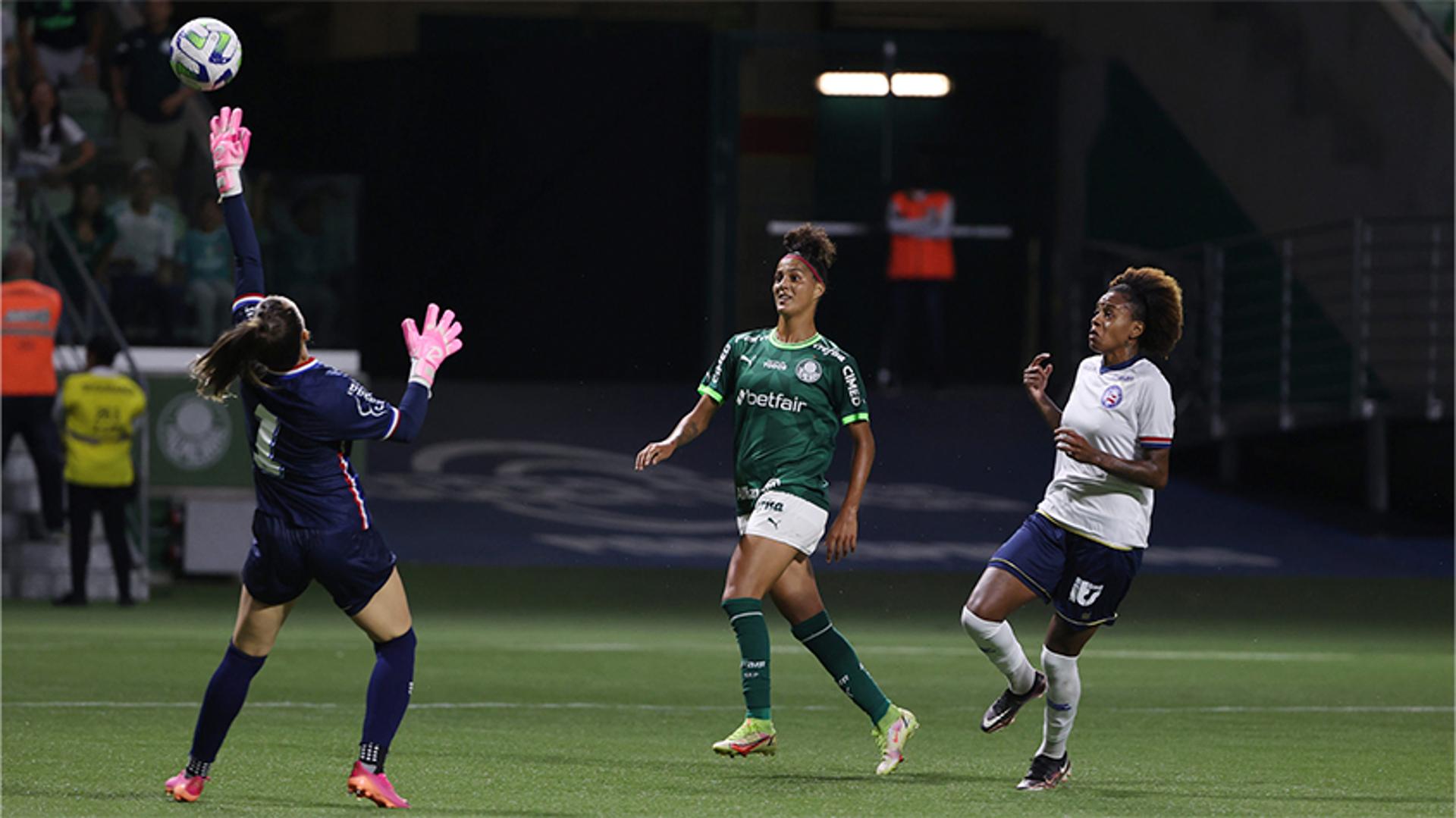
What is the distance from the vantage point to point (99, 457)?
51.9 ft

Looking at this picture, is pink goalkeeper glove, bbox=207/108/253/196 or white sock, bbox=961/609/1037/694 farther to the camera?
white sock, bbox=961/609/1037/694

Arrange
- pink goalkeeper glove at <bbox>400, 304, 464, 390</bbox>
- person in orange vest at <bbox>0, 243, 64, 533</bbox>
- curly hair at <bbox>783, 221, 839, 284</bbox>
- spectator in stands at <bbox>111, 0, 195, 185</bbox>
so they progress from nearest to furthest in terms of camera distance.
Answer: pink goalkeeper glove at <bbox>400, 304, 464, 390</bbox> → curly hair at <bbox>783, 221, 839, 284</bbox> → person in orange vest at <bbox>0, 243, 64, 533</bbox> → spectator in stands at <bbox>111, 0, 195, 185</bbox>

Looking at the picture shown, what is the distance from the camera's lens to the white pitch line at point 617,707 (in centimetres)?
1047

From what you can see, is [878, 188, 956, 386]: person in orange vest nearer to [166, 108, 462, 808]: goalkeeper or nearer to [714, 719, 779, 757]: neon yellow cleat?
[714, 719, 779, 757]: neon yellow cleat

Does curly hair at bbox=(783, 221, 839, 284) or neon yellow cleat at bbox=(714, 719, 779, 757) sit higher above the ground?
curly hair at bbox=(783, 221, 839, 284)

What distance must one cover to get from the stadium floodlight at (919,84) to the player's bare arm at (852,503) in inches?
702

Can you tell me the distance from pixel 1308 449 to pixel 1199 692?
35.9ft

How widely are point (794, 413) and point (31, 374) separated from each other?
9.46 m

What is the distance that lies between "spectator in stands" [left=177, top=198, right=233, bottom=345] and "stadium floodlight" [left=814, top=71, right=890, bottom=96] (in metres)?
9.40

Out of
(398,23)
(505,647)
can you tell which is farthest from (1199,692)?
(398,23)

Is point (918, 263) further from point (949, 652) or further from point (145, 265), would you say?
point (949, 652)

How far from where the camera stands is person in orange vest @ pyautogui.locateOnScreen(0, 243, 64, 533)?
16125 mm

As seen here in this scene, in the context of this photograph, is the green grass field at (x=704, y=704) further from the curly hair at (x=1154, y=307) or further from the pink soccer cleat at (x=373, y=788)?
the curly hair at (x=1154, y=307)

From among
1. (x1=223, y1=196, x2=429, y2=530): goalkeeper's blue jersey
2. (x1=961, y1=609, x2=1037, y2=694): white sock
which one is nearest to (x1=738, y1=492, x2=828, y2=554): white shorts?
(x1=961, y1=609, x2=1037, y2=694): white sock
